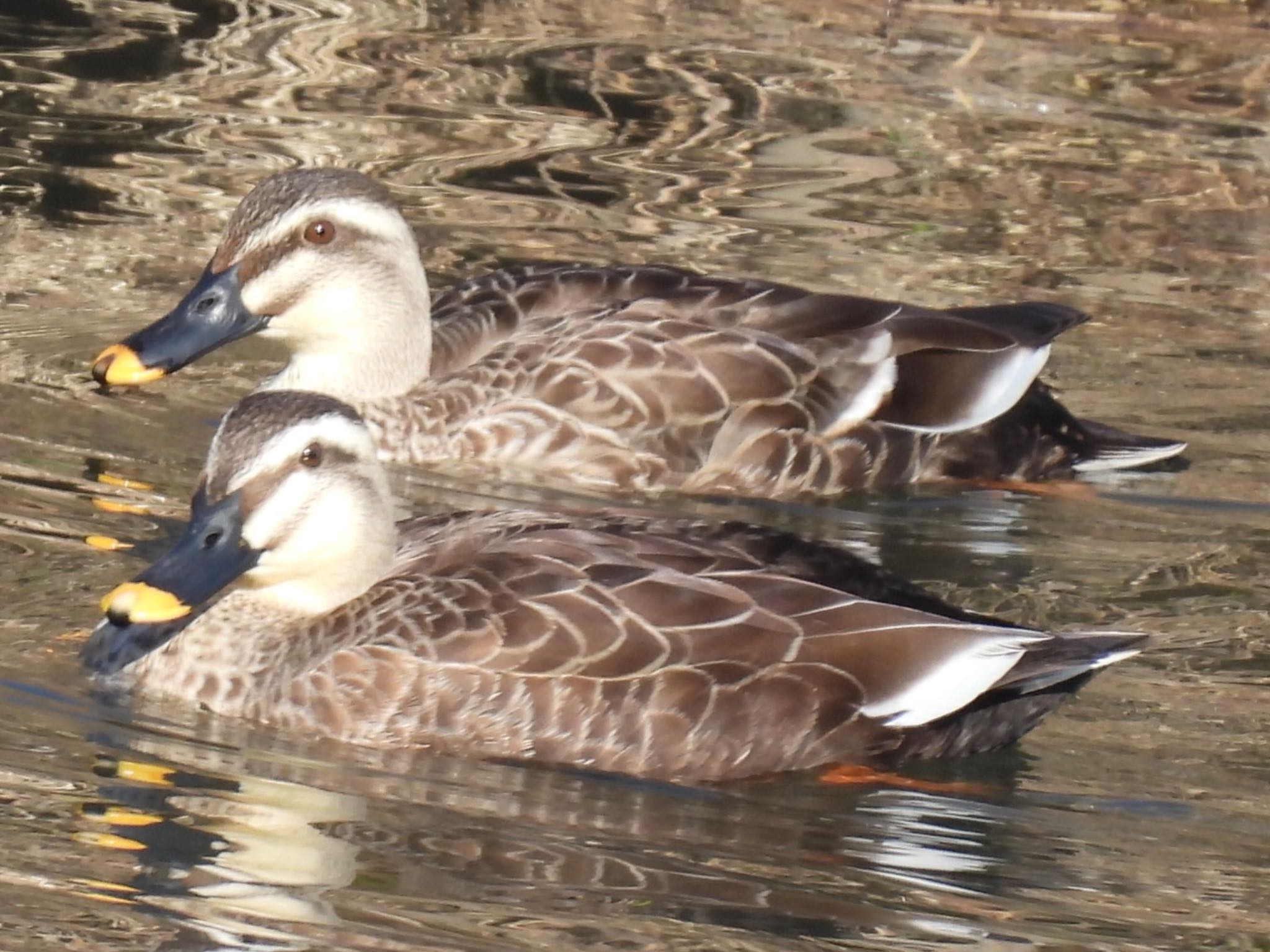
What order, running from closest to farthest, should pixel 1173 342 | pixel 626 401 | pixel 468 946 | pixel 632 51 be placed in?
1. pixel 468 946
2. pixel 626 401
3. pixel 1173 342
4. pixel 632 51

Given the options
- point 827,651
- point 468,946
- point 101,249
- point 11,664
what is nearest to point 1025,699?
point 827,651

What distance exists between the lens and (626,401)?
9.22 metres

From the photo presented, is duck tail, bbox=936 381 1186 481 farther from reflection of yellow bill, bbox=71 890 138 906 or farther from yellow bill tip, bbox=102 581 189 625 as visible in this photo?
reflection of yellow bill, bbox=71 890 138 906

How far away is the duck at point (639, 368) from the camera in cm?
920

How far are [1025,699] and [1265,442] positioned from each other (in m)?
3.22

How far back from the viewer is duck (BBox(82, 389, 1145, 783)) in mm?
6504

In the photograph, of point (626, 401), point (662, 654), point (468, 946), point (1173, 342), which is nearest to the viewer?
point (468, 946)

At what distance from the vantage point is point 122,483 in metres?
8.63

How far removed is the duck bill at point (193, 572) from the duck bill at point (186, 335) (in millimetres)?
2101

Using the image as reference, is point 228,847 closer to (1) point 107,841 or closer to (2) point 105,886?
(1) point 107,841

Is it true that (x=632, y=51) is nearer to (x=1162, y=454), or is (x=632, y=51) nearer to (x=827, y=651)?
(x=1162, y=454)

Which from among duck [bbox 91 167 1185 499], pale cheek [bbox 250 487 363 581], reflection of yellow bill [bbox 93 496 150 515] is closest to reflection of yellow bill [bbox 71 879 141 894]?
pale cheek [bbox 250 487 363 581]

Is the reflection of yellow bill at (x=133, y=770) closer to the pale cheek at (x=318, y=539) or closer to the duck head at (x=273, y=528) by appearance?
the duck head at (x=273, y=528)

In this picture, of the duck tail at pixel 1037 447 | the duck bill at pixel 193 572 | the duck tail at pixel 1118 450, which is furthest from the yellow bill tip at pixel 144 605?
the duck tail at pixel 1118 450
